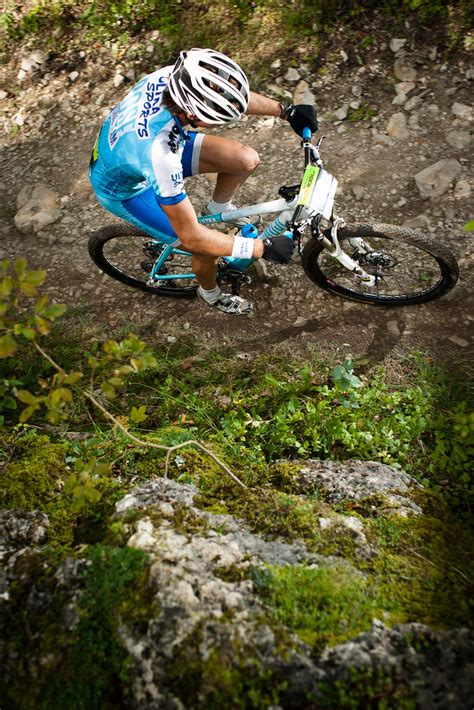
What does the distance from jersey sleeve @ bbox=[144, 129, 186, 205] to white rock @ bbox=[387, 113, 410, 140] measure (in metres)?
3.41

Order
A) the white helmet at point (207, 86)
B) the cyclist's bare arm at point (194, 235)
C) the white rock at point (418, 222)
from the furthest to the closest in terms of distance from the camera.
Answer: the white rock at point (418, 222) → the cyclist's bare arm at point (194, 235) → the white helmet at point (207, 86)

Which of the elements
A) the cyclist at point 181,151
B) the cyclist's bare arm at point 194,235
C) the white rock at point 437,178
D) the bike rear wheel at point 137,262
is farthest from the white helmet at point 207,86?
the white rock at point 437,178

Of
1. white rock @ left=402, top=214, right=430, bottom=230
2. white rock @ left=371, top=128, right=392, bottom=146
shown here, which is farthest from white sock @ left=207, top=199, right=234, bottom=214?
white rock @ left=371, top=128, right=392, bottom=146

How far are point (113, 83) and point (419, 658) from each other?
7.22 m

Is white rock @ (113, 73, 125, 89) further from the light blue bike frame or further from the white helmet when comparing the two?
the white helmet

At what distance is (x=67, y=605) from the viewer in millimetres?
2215

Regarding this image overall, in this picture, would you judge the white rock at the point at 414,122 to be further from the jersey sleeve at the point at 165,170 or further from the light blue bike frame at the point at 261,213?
the jersey sleeve at the point at 165,170

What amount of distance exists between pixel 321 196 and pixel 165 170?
3.71 ft

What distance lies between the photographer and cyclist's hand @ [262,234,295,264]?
3.54m

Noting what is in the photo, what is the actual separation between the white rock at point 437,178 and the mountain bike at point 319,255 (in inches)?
37.3

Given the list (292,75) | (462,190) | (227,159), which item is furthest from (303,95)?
(227,159)

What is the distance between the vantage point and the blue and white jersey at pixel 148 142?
328 centimetres

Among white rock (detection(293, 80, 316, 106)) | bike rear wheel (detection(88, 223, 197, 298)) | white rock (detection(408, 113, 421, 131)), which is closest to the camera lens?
bike rear wheel (detection(88, 223, 197, 298))

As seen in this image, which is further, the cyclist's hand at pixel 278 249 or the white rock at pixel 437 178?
the white rock at pixel 437 178
